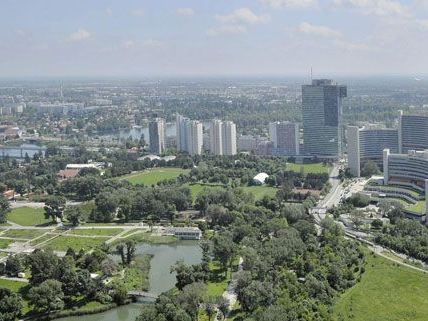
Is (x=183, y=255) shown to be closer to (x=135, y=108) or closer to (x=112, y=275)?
(x=112, y=275)

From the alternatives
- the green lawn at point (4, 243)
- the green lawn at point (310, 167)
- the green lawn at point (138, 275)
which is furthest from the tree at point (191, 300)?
the green lawn at point (310, 167)

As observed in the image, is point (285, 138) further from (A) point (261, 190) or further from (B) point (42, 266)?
(B) point (42, 266)

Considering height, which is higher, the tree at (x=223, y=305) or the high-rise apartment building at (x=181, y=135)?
the high-rise apartment building at (x=181, y=135)

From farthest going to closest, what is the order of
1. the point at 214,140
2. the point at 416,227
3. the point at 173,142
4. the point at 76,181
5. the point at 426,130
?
the point at 173,142 → the point at 214,140 → the point at 426,130 → the point at 76,181 → the point at 416,227

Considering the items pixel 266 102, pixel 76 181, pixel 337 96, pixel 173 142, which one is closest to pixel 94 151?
pixel 173 142

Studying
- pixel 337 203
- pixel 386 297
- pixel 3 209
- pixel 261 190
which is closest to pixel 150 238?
pixel 3 209

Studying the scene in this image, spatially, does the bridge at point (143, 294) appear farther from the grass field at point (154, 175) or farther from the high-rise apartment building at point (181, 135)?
the high-rise apartment building at point (181, 135)

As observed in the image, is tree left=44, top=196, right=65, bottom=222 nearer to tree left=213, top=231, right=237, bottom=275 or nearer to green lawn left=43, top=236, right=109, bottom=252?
green lawn left=43, top=236, right=109, bottom=252
